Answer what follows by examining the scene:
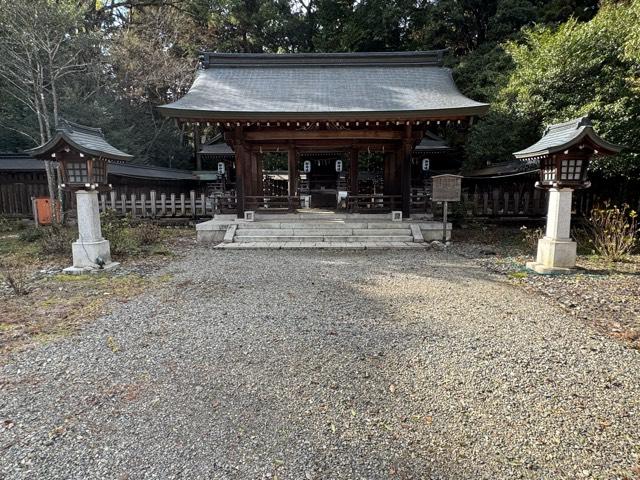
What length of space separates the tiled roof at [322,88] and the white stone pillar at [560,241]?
12.7 ft

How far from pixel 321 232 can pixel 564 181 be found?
559cm

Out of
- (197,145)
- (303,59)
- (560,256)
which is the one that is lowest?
(560,256)

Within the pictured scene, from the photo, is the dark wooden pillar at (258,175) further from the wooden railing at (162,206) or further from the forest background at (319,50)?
the forest background at (319,50)

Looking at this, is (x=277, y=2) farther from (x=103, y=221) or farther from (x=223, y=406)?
(x=223, y=406)

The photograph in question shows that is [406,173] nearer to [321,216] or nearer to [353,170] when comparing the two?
[353,170]

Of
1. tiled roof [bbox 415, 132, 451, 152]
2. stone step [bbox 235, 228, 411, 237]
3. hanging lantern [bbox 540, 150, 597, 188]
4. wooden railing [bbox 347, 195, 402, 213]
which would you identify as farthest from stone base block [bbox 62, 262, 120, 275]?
tiled roof [bbox 415, 132, 451, 152]

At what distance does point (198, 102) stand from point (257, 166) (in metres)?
2.80

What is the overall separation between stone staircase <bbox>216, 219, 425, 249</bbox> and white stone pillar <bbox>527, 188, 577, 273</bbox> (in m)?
3.00

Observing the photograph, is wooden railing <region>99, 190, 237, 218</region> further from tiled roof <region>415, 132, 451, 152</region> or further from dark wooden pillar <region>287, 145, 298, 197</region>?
tiled roof <region>415, 132, 451, 152</region>

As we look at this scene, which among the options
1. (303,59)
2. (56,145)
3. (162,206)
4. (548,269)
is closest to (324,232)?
(548,269)

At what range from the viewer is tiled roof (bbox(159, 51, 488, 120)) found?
9.89 meters

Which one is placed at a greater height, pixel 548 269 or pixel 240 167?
pixel 240 167

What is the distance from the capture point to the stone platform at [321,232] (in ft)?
30.4

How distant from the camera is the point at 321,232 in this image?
9859mm
